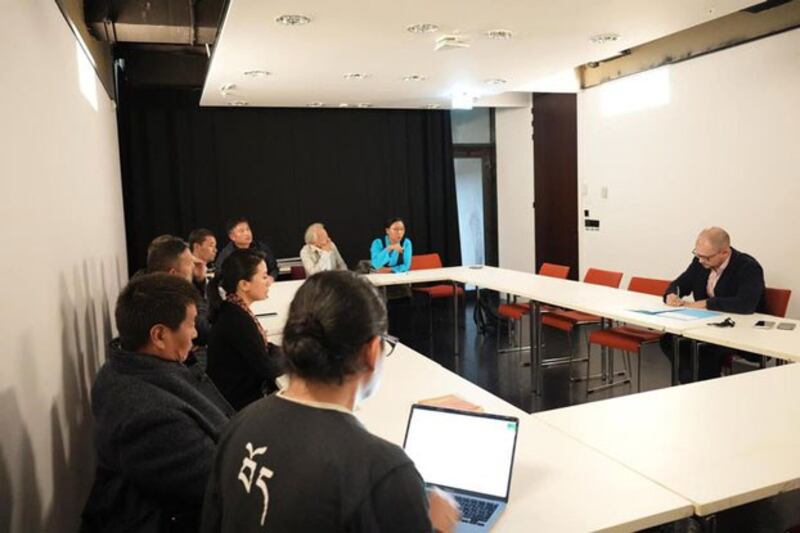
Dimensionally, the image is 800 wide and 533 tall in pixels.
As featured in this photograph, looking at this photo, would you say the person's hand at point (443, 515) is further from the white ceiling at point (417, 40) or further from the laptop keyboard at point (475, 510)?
the white ceiling at point (417, 40)

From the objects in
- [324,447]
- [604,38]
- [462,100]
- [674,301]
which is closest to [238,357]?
[324,447]

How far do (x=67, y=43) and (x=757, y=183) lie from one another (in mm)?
5015

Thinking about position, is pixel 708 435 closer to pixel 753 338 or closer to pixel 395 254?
pixel 753 338

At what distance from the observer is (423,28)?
3914mm

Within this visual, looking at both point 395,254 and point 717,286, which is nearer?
point 717,286

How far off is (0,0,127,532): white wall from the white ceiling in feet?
3.65

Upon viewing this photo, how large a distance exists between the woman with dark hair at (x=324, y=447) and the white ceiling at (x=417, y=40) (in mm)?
2794

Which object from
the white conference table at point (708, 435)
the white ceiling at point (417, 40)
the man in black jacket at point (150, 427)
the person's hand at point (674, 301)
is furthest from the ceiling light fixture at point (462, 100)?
the man in black jacket at point (150, 427)

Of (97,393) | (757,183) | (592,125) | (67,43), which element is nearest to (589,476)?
(97,393)

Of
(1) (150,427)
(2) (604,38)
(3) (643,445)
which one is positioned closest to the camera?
(1) (150,427)

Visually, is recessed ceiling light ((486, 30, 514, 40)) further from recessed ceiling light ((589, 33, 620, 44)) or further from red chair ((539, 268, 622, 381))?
red chair ((539, 268, 622, 381))

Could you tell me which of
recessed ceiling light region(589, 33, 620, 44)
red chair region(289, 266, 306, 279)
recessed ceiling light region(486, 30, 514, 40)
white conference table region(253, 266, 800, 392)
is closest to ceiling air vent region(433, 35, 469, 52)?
recessed ceiling light region(486, 30, 514, 40)

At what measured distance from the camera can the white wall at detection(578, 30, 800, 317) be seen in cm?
466

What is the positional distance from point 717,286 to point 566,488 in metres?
2.78
